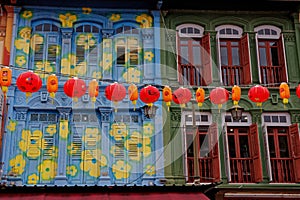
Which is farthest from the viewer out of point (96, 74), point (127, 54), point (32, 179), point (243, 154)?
point (127, 54)

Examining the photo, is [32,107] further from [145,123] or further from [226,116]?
[226,116]

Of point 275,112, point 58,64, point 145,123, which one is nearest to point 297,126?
point 275,112

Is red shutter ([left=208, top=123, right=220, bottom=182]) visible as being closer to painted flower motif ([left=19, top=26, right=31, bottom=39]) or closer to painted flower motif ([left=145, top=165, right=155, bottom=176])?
painted flower motif ([left=145, top=165, right=155, bottom=176])

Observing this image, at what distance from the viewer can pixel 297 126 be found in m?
13.4

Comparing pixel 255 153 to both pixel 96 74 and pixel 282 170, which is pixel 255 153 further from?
pixel 96 74

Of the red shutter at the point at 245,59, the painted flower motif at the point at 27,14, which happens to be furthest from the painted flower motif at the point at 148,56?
the painted flower motif at the point at 27,14

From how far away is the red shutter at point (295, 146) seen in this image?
13234 millimetres

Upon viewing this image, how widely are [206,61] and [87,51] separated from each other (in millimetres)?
3649

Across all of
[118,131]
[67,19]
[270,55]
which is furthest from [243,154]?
[67,19]

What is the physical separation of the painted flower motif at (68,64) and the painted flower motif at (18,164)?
2.78 m

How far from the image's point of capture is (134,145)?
1329 centimetres

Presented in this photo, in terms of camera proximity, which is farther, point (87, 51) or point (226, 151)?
point (87, 51)

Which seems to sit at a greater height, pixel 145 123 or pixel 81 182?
pixel 145 123

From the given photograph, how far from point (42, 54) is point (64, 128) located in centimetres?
244
